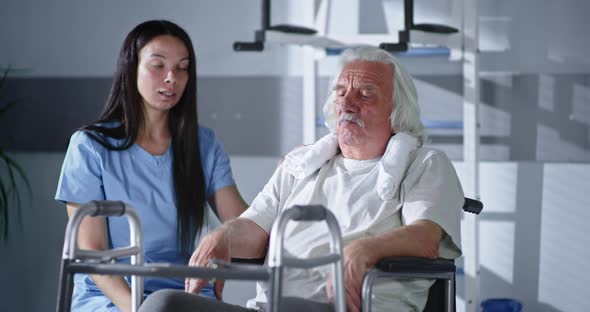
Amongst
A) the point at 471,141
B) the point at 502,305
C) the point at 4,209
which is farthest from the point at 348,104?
the point at 4,209

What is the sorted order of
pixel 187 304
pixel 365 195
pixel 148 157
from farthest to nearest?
pixel 148 157, pixel 365 195, pixel 187 304

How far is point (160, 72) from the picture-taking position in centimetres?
246

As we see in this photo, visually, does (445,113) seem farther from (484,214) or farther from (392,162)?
(392,162)

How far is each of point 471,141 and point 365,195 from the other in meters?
1.23

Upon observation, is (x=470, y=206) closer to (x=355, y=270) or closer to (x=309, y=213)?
(x=355, y=270)

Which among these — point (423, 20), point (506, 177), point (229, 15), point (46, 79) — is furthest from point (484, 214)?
point (46, 79)

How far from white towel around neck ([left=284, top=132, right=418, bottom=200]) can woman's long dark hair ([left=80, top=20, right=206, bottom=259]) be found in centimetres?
29

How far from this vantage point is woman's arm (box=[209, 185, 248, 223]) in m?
2.59

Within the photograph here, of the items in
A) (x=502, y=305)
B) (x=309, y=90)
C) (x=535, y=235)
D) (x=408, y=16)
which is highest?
(x=408, y=16)

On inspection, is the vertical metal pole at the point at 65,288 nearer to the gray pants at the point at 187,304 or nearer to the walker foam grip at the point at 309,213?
the gray pants at the point at 187,304

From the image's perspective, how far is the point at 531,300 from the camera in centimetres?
361

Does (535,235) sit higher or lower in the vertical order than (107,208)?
lower

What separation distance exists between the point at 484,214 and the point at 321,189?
1.43 metres

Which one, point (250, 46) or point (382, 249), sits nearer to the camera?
point (382, 249)
